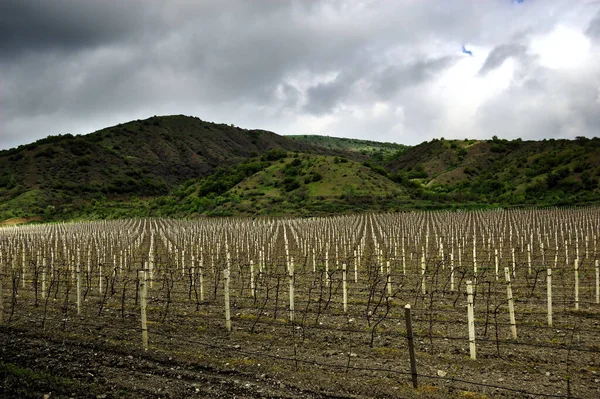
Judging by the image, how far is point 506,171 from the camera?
2995 inches

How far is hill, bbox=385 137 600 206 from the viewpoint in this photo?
189ft

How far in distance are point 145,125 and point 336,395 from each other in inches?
4784

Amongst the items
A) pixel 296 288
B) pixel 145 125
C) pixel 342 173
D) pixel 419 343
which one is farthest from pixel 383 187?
pixel 145 125

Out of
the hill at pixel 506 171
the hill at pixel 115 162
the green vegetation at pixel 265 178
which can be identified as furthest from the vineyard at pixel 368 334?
Result: the hill at pixel 115 162

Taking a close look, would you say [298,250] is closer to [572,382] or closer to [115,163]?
[572,382]

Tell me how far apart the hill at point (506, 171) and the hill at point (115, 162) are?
1715 inches

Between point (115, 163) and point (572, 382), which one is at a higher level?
point (115, 163)

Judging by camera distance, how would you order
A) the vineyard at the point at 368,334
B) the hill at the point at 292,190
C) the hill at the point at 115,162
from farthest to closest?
the hill at the point at 115,162
the hill at the point at 292,190
the vineyard at the point at 368,334

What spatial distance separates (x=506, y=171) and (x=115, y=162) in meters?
69.1

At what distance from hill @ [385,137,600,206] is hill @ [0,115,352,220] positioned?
43.6m

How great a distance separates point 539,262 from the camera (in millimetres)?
18516

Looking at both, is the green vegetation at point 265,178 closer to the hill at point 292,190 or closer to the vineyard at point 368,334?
the hill at point 292,190

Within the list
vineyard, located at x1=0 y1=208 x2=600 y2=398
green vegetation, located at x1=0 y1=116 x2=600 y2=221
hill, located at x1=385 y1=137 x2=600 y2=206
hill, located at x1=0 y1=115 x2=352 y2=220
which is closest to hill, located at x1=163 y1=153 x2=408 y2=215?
green vegetation, located at x1=0 y1=116 x2=600 y2=221

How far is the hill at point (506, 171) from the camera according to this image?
57.7m
